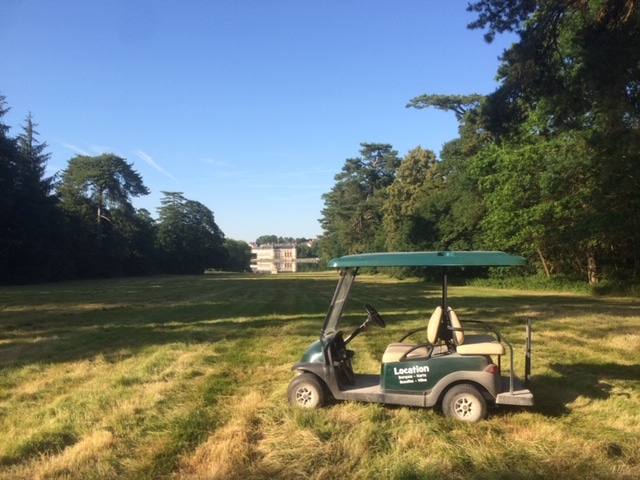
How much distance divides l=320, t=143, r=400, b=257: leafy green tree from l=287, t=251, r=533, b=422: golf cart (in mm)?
63379

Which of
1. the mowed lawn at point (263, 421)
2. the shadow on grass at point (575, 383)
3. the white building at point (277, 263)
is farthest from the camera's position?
the white building at point (277, 263)

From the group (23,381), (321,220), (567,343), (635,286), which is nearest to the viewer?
(23,381)

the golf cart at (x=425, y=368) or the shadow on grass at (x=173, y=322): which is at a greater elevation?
the golf cart at (x=425, y=368)

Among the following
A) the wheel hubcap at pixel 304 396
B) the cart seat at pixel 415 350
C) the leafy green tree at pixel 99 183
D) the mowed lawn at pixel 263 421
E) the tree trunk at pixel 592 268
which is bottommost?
the mowed lawn at pixel 263 421

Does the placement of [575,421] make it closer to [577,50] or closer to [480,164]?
[577,50]

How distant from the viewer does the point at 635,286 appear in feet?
76.2

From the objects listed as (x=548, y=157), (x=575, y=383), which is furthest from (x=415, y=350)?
(x=548, y=157)

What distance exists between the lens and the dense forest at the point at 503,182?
40.7 ft

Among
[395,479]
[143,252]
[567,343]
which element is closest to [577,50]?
[567,343]

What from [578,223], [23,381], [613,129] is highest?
[613,129]

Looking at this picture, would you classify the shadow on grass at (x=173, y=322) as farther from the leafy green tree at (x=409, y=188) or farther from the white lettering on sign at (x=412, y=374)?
the leafy green tree at (x=409, y=188)

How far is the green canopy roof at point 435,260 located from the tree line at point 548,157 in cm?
890

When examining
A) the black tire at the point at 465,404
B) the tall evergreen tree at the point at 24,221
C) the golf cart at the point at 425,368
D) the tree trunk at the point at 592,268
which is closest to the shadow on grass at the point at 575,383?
the golf cart at the point at 425,368

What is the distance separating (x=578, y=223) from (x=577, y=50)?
40.1 ft
